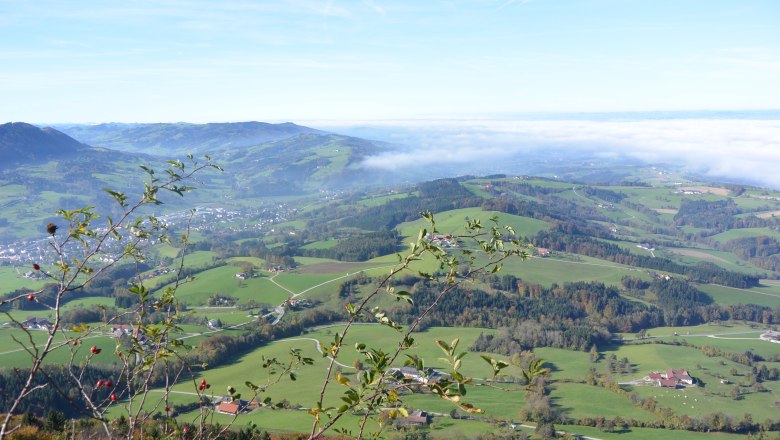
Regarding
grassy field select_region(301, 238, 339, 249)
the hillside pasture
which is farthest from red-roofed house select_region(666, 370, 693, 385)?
grassy field select_region(301, 238, 339, 249)

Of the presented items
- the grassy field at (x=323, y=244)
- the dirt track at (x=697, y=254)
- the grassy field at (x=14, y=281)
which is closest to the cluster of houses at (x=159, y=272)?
the grassy field at (x=14, y=281)

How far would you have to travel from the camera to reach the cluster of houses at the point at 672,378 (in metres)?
38.7

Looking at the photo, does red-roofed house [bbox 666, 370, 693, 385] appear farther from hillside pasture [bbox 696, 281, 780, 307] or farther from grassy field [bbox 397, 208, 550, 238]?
grassy field [bbox 397, 208, 550, 238]

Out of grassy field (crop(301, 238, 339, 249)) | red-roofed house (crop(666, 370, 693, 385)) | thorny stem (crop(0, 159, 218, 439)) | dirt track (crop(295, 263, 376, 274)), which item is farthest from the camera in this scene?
grassy field (crop(301, 238, 339, 249))

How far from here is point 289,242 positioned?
100688 mm

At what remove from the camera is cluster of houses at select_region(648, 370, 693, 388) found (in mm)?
38688

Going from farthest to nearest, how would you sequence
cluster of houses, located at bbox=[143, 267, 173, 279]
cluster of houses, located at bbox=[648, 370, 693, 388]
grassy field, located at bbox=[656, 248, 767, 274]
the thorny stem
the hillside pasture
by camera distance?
grassy field, located at bbox=[656, 248, 767, 274], cluster of houses, located at bbox=[143, 267, 173, 279], the hillside pasture, cluster of houses, located at bbox=[648, 370, 693, 388], the thorny stem

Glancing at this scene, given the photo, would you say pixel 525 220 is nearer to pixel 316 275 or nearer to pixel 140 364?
pixel 316 275

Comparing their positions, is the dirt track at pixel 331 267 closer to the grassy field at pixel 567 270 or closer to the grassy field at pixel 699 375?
the grassy field at pixel 567 270

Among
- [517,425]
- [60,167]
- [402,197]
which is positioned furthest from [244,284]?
[60,167]

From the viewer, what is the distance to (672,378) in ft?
129

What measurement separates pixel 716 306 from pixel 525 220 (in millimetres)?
41669

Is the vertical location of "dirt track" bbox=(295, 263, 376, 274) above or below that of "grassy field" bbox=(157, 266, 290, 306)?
above

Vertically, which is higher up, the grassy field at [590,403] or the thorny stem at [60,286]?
the thorny stem at [60,286]
